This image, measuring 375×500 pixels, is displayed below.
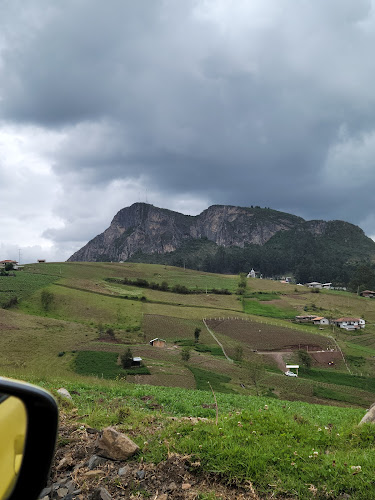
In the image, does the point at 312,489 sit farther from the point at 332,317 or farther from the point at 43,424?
the point at 332,317

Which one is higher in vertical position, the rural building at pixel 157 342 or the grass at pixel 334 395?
the rural building at pixel 157 342

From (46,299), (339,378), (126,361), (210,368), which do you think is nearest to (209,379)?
(210,368)

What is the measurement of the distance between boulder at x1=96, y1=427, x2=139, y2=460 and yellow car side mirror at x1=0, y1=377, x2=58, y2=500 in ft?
14.4

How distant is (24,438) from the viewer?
5.84 feet

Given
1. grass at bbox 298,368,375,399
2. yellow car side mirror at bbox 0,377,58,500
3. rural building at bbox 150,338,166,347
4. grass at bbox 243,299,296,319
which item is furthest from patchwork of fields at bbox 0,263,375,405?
yellow car side mirror at bbox 0,377,58,500

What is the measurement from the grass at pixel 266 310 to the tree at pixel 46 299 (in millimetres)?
48897

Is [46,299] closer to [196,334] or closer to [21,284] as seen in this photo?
[21,284]

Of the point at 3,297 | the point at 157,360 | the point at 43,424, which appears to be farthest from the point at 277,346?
the point at 43,424

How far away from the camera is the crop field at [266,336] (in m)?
69.8

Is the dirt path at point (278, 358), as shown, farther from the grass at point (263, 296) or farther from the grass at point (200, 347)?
the grass at point (263, 296)

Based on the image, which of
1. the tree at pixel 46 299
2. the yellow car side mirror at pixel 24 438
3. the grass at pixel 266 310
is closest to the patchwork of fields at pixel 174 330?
the grass at pixel 266 310

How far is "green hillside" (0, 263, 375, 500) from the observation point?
17.8 ft

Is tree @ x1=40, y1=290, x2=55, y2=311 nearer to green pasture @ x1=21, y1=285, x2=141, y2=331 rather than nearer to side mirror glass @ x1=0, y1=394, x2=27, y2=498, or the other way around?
green pasture @ x1=21, y1=285, x2=141, y2=331

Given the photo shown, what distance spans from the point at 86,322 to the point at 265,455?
72.1m
